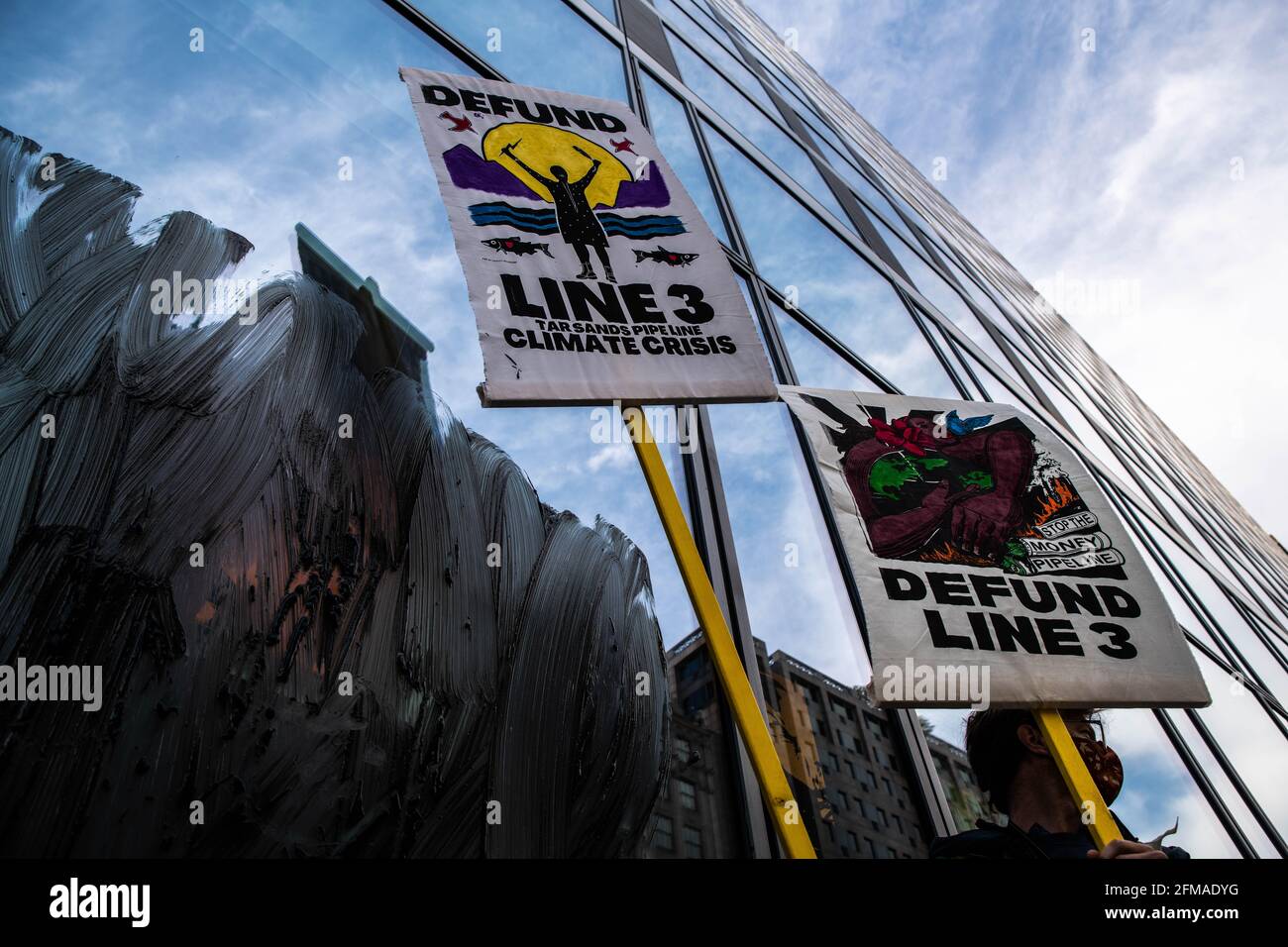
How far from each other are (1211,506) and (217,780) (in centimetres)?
1808

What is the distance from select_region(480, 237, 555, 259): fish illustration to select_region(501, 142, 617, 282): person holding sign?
12 centimetres

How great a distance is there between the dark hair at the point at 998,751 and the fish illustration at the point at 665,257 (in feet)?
6.74

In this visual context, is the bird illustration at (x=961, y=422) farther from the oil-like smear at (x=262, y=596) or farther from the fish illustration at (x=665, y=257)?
the oil-like smear at (x=262, y=596)

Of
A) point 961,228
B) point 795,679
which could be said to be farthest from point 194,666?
point 961,228

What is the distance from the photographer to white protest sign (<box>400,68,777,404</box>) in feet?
9.54

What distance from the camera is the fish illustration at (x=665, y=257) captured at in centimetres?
350

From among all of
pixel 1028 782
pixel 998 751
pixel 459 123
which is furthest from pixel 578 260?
pixel 1028 782

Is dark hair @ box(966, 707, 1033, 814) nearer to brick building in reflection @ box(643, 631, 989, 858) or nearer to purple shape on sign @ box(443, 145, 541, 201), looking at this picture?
brick building in reflection @ box(643, 631, 989, 858)

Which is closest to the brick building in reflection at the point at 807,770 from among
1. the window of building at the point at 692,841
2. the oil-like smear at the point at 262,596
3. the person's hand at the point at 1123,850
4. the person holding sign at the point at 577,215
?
the window of building at the point at 692,841

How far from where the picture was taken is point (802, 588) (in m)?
4.94

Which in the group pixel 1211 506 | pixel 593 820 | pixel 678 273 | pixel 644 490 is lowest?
pixel 593 820

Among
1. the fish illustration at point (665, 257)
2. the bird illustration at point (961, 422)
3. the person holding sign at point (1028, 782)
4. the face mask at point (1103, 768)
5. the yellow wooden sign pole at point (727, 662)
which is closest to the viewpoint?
the yellow wooden sign pole at point (727, 662)

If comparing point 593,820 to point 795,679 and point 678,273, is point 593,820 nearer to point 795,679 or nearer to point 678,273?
point 795,679

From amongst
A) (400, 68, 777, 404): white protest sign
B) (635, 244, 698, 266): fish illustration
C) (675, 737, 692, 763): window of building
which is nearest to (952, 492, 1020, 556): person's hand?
(400, 68, 777, 404): white protest sign
